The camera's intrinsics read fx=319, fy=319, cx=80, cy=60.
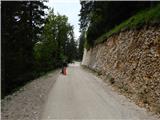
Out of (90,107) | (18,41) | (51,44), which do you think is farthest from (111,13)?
(90,107)

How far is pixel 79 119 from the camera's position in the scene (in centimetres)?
1131

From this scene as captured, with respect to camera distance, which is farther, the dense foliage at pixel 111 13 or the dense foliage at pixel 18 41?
the dense foliage at pixel 111 13

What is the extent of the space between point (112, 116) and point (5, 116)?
3.87 meters

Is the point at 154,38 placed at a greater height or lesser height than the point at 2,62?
greater

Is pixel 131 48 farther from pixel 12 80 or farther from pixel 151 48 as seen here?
pixel 12 80

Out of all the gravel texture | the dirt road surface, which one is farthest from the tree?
the gravel texture

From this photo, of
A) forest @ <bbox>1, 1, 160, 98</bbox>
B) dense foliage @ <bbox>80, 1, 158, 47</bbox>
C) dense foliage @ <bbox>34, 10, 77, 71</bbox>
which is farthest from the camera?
dense foliage @ <bbox>34, 10, 77, 71</bbox>

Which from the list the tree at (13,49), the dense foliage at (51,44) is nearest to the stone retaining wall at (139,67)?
the tree at (13,49)

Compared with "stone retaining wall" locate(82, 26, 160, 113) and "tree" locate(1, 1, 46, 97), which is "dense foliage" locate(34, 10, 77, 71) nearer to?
"tree" locate(1, 1, 46, 97)

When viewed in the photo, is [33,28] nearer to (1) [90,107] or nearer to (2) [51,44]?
(2) [51,44]

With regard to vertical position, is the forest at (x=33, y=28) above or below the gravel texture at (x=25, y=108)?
above

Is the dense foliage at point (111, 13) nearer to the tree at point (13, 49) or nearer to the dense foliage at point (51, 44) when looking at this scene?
the dense foliage at point (51, 44)

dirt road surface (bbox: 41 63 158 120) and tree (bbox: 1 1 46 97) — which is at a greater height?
tree (bbox: 1 1 46 97)

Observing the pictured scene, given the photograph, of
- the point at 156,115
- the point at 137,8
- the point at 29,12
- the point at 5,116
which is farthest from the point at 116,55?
the point at 29,12
